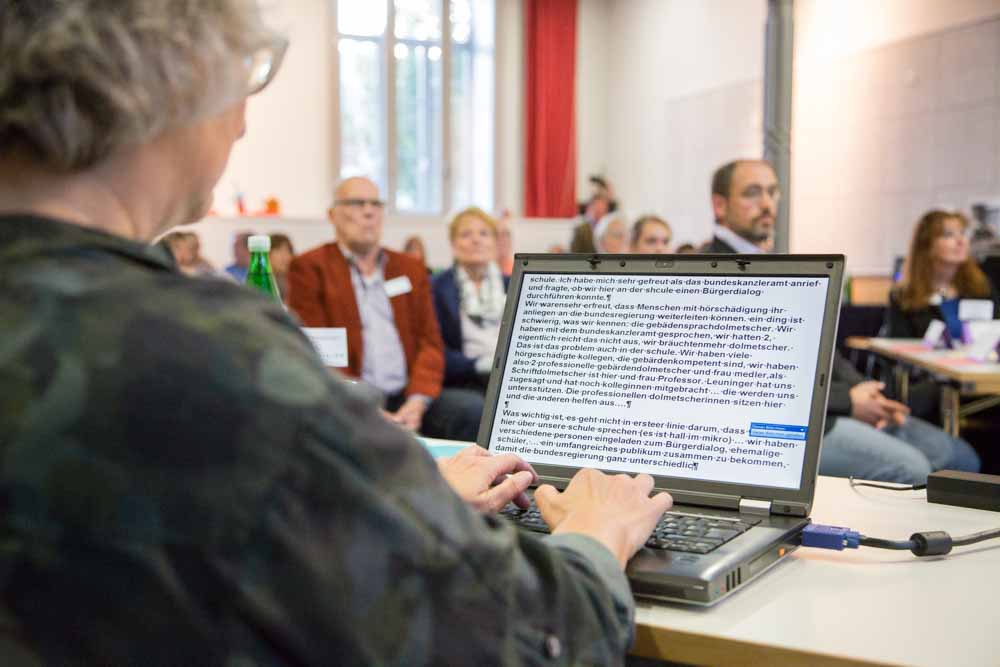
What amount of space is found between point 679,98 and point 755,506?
885 cm

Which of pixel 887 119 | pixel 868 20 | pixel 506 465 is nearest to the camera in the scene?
pixel 506 465

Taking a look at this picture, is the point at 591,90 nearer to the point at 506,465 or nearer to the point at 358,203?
the point at 358,203

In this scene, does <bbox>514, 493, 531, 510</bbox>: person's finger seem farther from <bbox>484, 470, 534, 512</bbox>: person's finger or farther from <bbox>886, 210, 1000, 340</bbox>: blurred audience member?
<bbox>886, 210, 1000, 340</bbox>: blurred audience member

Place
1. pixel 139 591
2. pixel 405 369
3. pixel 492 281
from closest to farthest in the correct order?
pixel 139 591, pixel 405 369, pixel 492 281

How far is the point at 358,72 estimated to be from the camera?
376 inches

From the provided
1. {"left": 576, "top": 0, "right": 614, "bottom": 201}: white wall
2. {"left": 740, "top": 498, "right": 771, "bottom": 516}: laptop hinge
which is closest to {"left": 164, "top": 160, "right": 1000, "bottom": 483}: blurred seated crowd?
{"left": 740, "top": 498, "right": 771, "bottom": 516}: laptop hinge

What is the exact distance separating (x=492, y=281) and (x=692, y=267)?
106 inches

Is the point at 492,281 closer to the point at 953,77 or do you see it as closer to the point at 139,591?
the point at 139,591

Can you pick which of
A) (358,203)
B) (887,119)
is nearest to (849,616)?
(358,203)

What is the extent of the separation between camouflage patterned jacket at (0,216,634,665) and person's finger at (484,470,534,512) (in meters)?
0.44

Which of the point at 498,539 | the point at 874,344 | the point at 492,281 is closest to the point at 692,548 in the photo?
the point at 498,539

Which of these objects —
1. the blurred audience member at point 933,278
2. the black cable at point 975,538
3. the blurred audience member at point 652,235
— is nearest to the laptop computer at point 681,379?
the black cable at point 975,538

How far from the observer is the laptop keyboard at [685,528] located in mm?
937

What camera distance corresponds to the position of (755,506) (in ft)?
3.57
